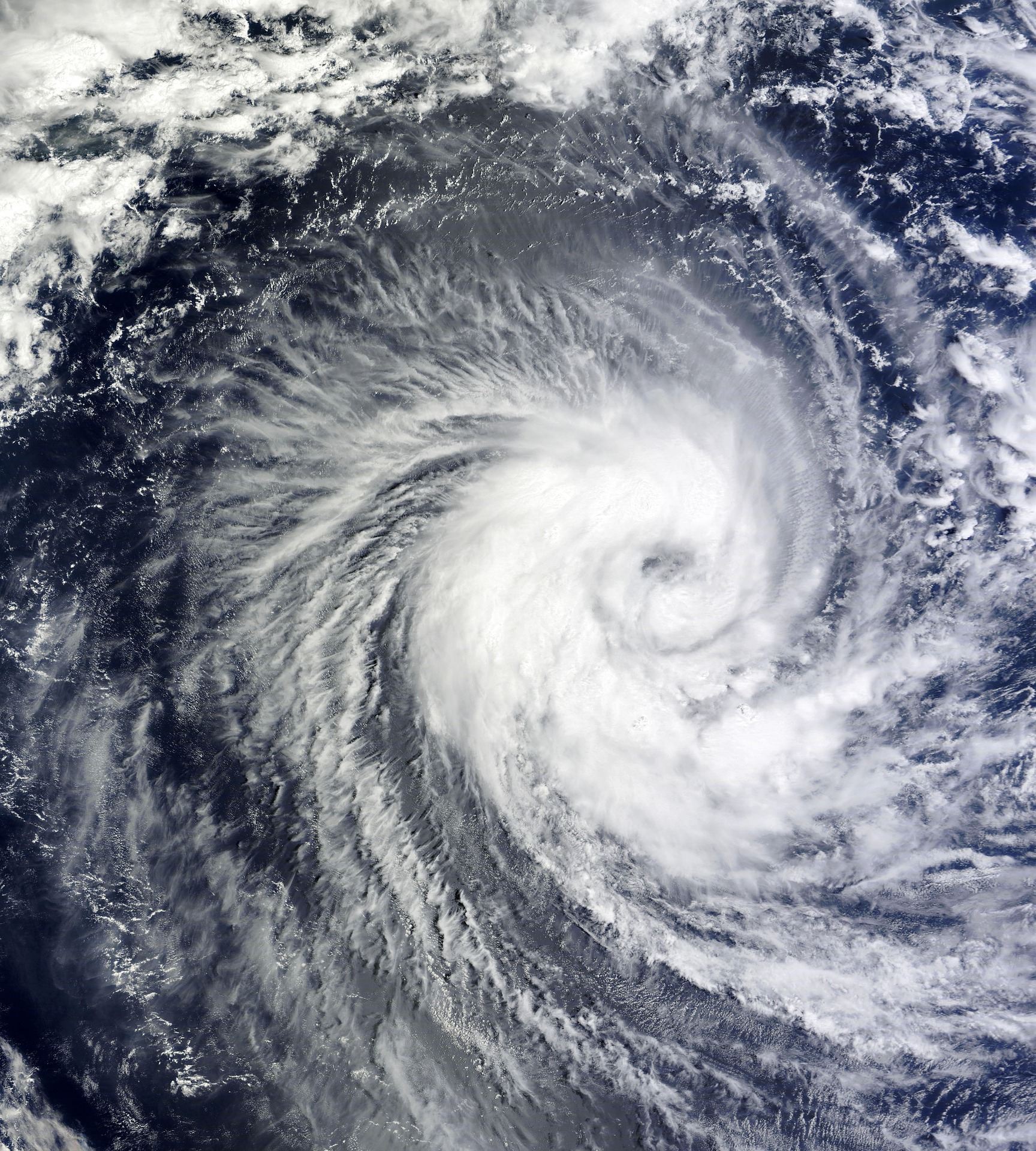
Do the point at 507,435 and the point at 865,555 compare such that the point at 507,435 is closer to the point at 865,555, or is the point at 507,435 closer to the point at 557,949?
the point at 865,555

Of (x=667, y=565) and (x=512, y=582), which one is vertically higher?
(x=667, y=565)

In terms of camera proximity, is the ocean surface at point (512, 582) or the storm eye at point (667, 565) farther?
the storm eye at point (667, 565)

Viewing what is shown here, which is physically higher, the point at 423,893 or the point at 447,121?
the point at 447,121

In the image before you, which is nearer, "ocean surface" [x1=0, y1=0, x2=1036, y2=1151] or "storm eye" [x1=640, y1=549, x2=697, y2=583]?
"ocean surface" [x1=0, y1=0, x2=1036, y2=1151]

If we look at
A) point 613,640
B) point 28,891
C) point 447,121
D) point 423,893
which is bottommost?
point 28,891

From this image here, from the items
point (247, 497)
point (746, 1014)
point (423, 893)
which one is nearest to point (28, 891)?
point (423, 893)

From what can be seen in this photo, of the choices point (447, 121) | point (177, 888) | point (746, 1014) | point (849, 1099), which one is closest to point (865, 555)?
point (746, 1014)
